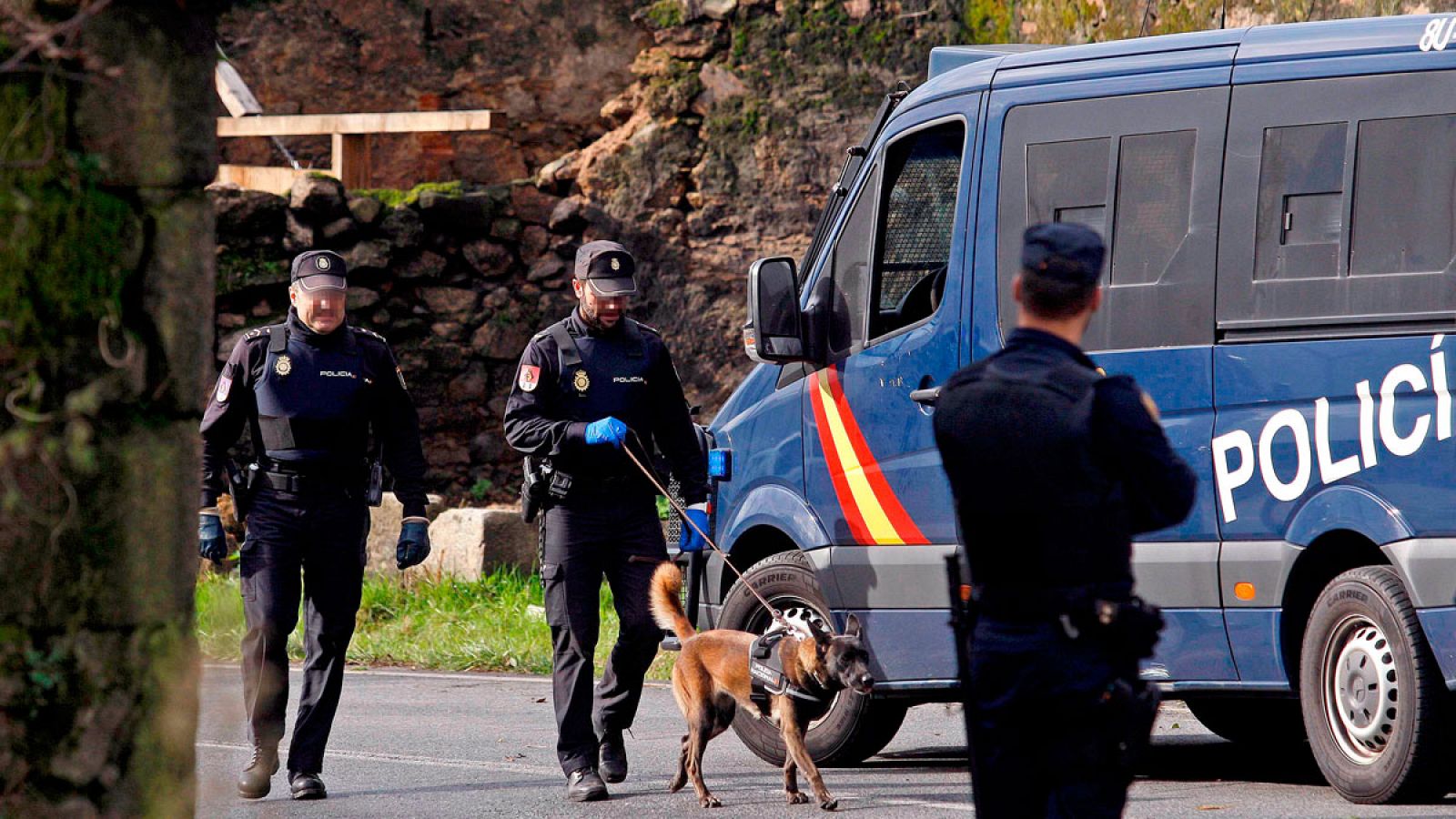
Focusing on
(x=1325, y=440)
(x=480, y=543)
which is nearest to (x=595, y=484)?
(x=1325, y=440)

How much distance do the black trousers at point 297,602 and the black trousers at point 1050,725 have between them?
4227 mm

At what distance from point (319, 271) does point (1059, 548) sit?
4555 millimetres

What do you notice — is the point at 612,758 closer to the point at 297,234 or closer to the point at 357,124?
the point at 297,234

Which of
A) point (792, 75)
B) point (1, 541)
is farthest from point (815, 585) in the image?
point (792, 75)

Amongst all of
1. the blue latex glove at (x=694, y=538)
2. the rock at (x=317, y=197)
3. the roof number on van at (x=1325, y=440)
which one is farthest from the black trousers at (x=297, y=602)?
the rock at (x=317, y=197)

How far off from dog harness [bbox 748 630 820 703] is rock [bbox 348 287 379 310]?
932cm

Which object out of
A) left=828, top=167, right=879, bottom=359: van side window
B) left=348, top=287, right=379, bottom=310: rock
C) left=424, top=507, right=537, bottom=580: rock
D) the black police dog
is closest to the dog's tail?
the black police dog

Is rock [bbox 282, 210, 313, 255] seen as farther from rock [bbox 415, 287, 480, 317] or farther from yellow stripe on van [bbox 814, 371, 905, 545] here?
yellow stripe on van [bbox 814, 371, 905, 545]

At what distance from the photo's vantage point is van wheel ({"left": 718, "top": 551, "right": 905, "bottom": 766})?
8.06 m

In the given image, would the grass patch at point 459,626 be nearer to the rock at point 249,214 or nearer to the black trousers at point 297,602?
the rock at point 249,214

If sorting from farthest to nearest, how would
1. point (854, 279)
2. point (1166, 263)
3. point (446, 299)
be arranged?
point (446, 299), point (854, 279), point (1166, 263)

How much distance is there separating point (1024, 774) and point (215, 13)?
2.20m

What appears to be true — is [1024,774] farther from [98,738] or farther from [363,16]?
[363,16]

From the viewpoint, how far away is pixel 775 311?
798 cm
